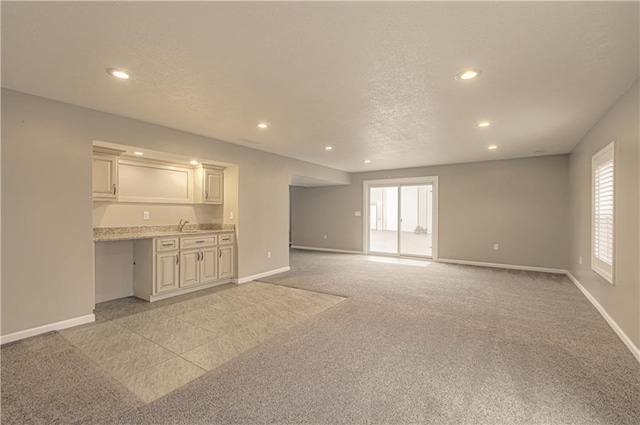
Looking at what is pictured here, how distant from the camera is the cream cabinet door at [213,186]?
5.16 m

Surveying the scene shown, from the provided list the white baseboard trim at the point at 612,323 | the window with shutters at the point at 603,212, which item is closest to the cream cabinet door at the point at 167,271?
the white baseboard trim at the point at 612,323

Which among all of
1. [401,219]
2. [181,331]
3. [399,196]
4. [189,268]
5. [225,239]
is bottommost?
[181,331]

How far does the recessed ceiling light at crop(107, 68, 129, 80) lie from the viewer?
8.13ft

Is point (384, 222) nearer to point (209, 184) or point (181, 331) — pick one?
point (209, 184)

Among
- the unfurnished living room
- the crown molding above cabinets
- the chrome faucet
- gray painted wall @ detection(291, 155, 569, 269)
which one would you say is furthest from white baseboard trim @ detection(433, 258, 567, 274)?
the chrome faucet

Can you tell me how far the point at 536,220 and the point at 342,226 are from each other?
16.0ft

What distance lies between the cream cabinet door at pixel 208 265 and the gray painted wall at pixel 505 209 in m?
5.29

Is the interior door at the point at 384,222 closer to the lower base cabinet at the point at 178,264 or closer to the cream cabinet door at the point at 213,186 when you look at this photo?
the cream cabinet door at the point at 213,186

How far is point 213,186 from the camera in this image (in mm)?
5254

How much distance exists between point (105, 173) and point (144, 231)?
1.07m

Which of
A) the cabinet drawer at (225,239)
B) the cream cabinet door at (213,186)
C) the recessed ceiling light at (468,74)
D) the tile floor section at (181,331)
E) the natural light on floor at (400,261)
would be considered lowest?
the tile floor section at (181,331)

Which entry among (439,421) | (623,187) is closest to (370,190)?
(623,187)

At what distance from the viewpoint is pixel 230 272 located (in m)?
5.18

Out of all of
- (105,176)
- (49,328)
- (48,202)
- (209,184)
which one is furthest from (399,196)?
(49,328)
